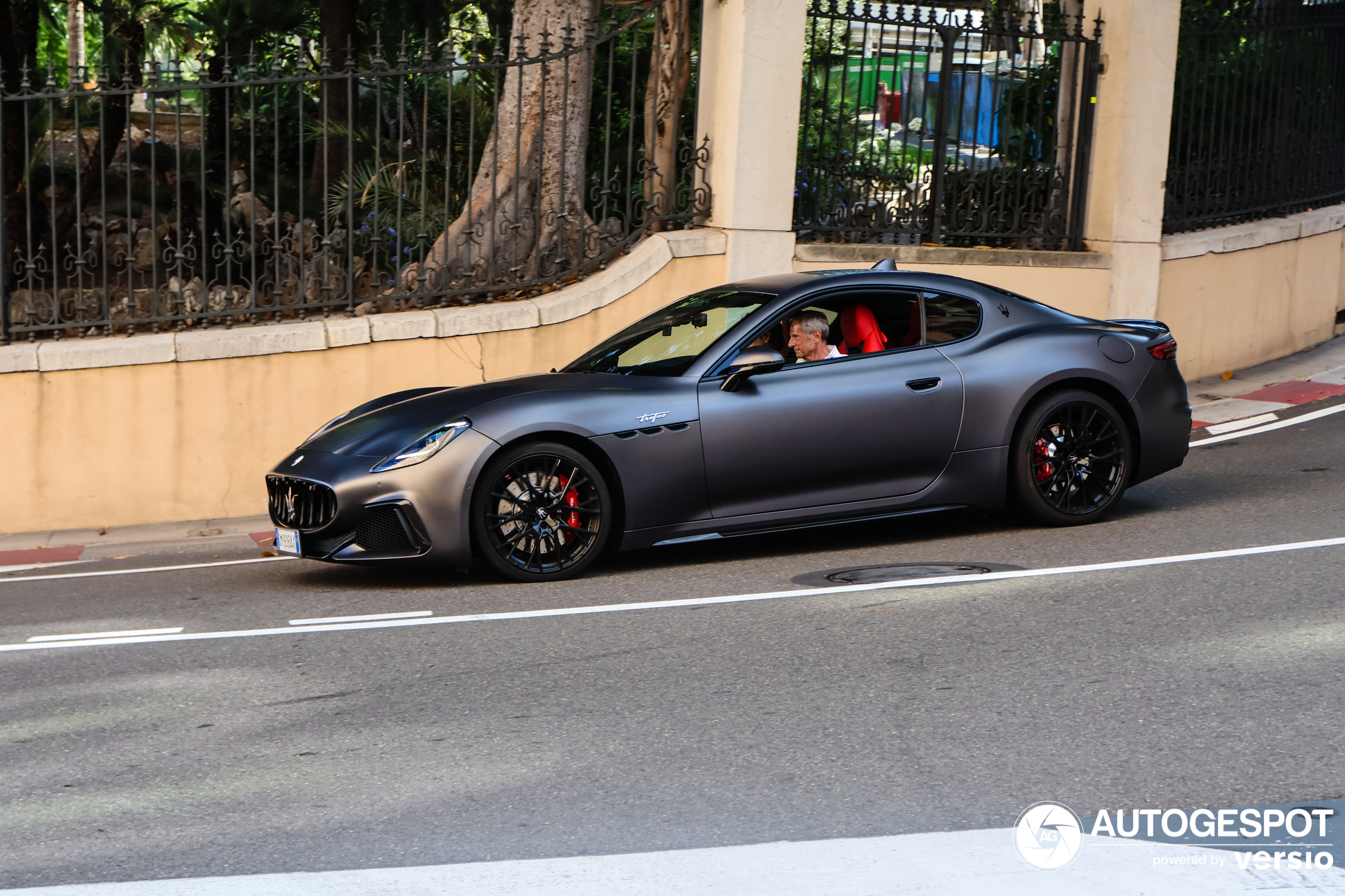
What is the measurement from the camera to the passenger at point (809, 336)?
783cm

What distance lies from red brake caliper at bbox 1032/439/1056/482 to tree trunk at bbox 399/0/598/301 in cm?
451

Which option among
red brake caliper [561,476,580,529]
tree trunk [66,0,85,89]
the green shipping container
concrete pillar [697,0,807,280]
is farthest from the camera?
the green shipping container

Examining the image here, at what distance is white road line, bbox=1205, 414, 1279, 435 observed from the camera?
1120cm

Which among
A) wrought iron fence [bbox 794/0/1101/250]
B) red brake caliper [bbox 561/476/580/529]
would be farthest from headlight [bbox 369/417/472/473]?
wrought iron fence [bbox 794/0/1101/250]

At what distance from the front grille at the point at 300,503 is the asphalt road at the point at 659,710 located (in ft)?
1.26

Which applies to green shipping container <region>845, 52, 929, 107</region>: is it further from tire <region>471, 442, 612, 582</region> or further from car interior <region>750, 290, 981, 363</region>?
tire <region>471, 442, 612, 582</region>

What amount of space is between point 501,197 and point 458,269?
→ 32.3 inches

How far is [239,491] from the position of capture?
1030cm

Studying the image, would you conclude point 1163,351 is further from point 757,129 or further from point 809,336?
point 757,129

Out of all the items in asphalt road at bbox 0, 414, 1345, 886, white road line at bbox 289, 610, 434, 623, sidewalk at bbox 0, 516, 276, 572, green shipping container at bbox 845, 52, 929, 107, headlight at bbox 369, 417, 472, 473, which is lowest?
sidewalk at bbox 0, 516, 276, 572

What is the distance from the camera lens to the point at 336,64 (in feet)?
53.9

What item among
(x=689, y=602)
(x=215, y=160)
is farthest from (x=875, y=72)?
(x=215, y=160)

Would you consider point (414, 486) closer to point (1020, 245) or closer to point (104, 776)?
point (104, 776)

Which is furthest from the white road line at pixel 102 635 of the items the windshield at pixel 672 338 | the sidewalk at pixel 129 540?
the windshield at pixel 672 338
